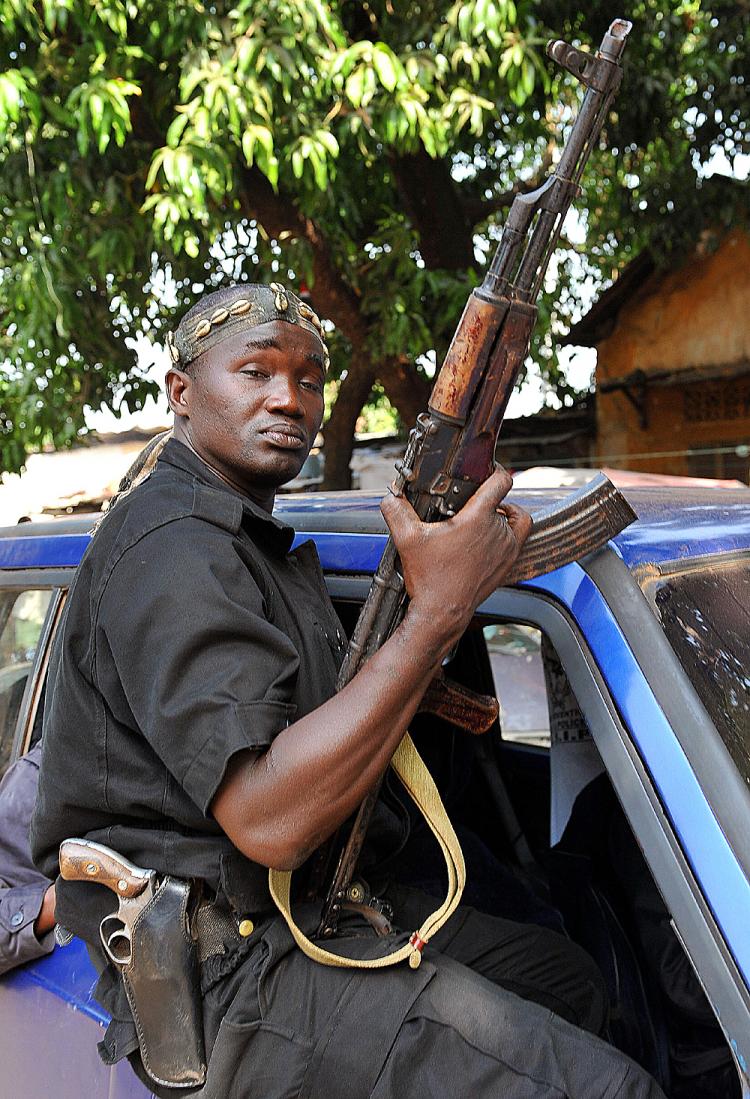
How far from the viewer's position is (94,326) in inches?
249

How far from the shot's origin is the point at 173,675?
4.30 feet

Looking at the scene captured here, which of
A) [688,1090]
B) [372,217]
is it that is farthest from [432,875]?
[372,217]

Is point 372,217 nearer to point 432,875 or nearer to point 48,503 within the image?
point 48,503

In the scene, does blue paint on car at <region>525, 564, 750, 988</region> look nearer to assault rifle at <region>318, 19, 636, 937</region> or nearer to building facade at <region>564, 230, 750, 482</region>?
assault rifle at <region>318, 19, 636, 937</region>

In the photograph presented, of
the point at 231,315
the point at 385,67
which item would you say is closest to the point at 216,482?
the point at 231,315

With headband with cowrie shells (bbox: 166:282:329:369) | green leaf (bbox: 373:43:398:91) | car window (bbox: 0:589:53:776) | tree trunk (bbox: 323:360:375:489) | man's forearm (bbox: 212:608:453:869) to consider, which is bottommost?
tree trunk (bbox: 323:360:375:489)

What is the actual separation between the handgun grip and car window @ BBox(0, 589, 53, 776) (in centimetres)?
103

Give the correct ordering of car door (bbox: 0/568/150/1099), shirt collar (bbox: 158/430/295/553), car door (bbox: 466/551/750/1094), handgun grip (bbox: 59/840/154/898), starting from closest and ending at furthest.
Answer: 1. car door (bbox: 466/551/750/1094)
2. handgun grip (bbox: 59/840/154/898)
3. shirt collar (bbox: 158/430/295/553)
4. car door (bbox: 0/568/150/1099)

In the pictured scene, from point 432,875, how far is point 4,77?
408 centimetres

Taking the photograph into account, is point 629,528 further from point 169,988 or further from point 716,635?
point 169,988

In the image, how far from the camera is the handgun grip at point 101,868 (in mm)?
1505

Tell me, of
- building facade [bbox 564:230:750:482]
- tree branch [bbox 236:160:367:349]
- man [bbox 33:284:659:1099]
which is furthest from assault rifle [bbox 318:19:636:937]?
building facade [bbox 564:230:750:482]

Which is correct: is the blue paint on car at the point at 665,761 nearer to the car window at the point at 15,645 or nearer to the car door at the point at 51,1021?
the car door at the point at 51,1021

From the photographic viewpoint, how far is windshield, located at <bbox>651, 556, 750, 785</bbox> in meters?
1.43
